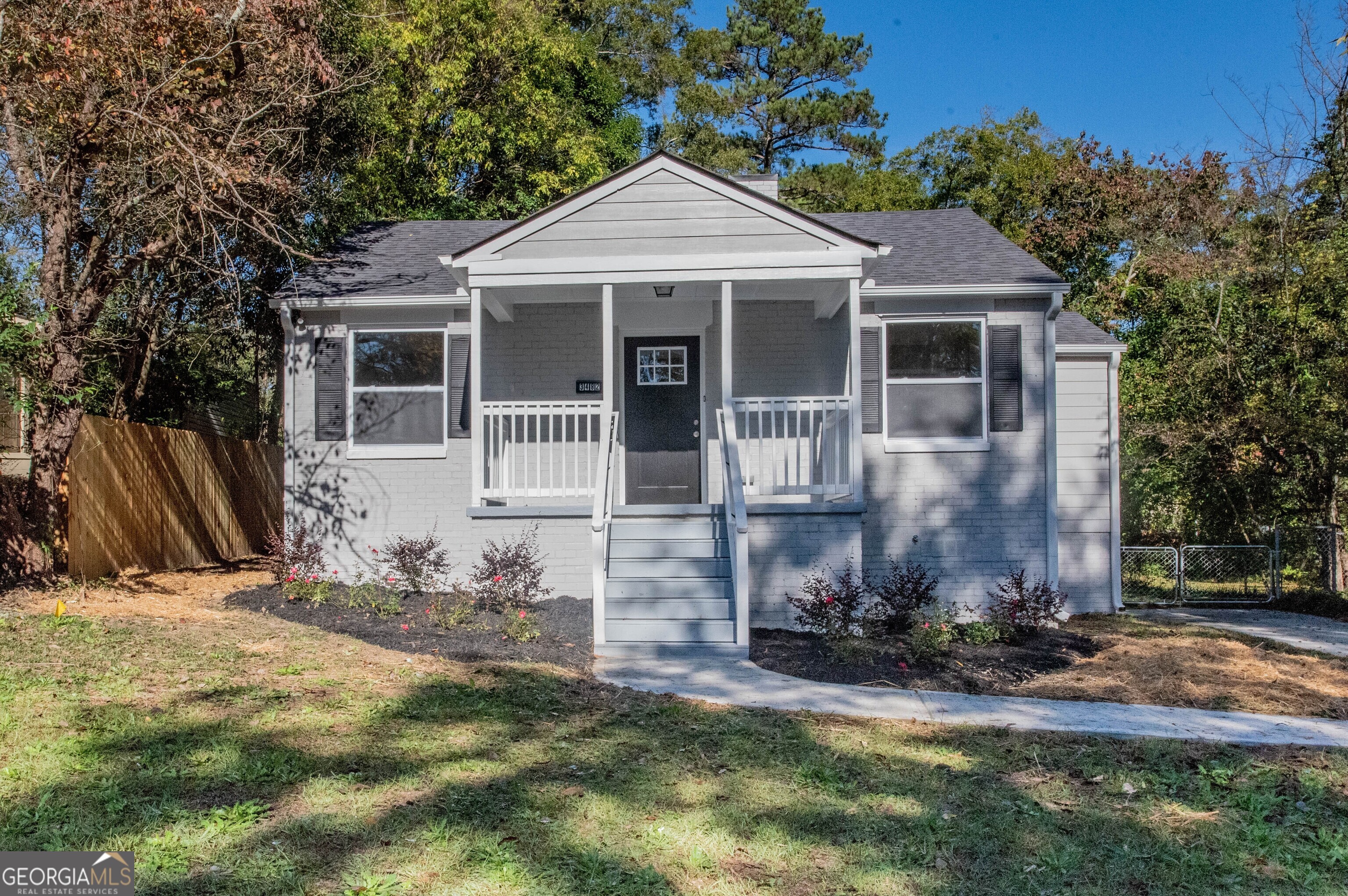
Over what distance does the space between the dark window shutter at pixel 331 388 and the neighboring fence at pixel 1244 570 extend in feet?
34.6

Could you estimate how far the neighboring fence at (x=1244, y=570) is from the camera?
12.5 metres

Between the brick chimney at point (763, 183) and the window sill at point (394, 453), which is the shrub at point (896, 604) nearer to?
the window sill at point (394, 453)

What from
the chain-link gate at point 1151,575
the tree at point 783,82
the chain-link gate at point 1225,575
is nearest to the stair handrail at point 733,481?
the chain-link gate at point 1151,575

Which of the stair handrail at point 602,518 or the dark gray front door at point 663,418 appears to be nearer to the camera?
the stair handrail at point 602,518

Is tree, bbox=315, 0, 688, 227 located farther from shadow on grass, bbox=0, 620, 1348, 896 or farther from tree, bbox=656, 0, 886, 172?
shadow on grass, bbox=0, 620, 1348, 896

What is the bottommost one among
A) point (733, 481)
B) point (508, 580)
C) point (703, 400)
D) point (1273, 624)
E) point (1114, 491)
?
point (1273, 624)

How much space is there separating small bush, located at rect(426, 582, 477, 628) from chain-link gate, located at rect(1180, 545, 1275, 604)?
32.7ft

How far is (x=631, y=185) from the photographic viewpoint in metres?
8.92

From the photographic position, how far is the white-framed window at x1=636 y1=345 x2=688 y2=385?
10.6 m

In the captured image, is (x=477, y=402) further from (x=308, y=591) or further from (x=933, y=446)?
(x=933, y=446)

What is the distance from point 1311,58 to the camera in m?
11.6

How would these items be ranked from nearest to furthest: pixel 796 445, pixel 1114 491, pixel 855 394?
pixel 855 394 → pixel 796 445 → pixel 1114 491

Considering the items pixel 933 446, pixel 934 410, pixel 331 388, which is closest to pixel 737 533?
pixel 933 446

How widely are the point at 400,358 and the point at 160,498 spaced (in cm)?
391
